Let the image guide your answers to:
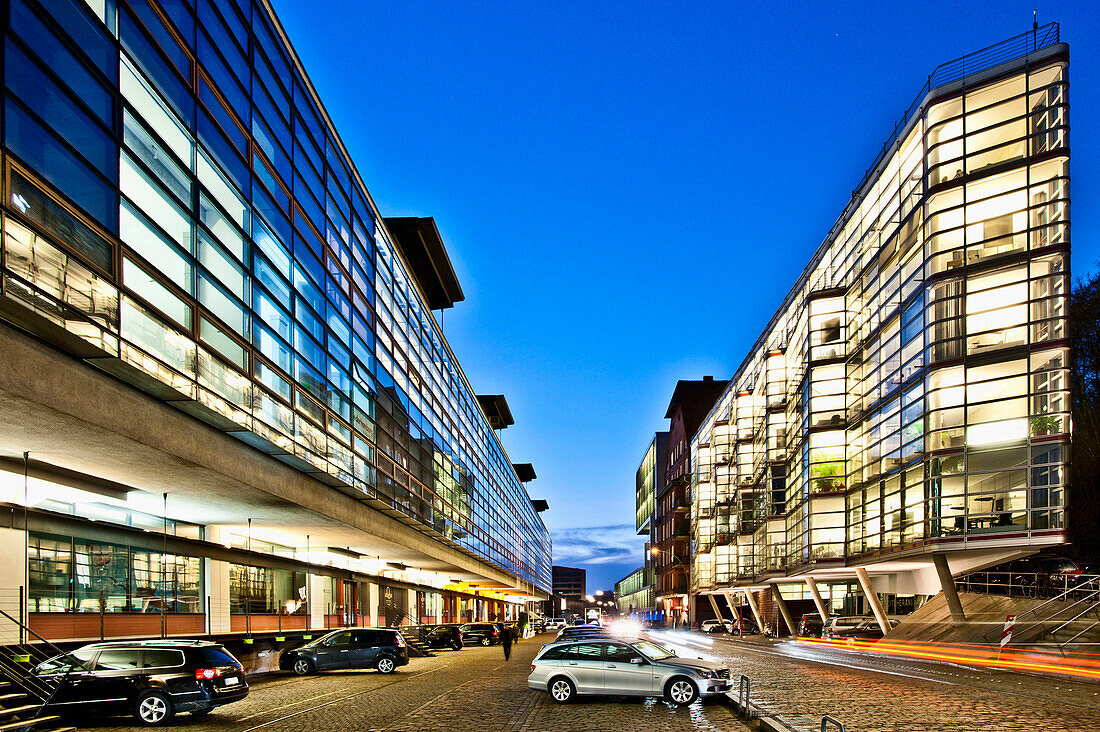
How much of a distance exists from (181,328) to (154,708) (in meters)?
7.64

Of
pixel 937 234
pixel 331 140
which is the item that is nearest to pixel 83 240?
pixel 331 140

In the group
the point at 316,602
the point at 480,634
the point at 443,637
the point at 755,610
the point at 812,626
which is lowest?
the point at 755,610

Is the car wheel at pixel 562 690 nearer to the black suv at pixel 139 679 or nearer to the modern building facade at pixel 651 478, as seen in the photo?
the black suv at pixel 139 679

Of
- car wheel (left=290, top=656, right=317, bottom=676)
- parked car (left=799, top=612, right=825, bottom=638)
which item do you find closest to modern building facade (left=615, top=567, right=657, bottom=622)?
parked car (left=799, top=612, right=825, bottom=638)

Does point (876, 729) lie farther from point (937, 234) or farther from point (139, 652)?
point (937, 234)

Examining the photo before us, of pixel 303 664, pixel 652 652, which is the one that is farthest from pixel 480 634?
pixel 652 652

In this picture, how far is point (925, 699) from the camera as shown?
1919 centimetres

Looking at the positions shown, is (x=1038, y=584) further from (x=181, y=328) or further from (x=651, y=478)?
(x=651, y=478)

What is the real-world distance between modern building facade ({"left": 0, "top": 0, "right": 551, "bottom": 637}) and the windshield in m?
10.1

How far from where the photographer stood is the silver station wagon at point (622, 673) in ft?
64.0

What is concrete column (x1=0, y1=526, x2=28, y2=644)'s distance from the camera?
64.5ft

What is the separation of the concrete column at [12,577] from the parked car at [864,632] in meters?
38.8

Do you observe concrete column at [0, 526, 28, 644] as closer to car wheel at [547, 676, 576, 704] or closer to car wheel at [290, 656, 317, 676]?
car wheel at [547, 676, 576, 704]

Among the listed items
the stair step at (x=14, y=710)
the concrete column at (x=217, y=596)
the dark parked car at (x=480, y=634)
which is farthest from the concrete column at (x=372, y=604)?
the stair step at (x=14, y=710)
